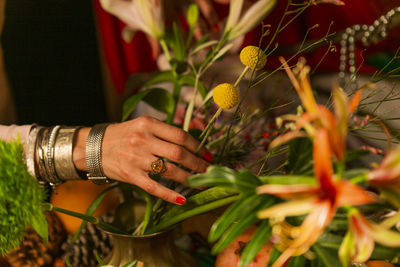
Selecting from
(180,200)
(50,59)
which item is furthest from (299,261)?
(50,59)

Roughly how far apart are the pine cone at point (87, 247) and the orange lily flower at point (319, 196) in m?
0.38

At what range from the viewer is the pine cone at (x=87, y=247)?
54 cm

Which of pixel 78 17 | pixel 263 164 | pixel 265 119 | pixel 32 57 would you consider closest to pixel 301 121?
pixel 263 164

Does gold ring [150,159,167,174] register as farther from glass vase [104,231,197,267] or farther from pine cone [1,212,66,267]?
pine cone [1,212,66,267]

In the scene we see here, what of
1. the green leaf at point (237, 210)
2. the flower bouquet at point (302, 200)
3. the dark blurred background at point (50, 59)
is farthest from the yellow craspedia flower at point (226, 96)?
the dark blurred background at point (50, 59)

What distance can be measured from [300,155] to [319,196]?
0.08 metres

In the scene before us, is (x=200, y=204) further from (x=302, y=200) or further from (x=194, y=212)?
(x=302, y=200)

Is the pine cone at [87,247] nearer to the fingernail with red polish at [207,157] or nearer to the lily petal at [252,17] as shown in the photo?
the fingernail with red polish at [207,157]

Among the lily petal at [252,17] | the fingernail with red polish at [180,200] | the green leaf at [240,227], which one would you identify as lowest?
the fingernail with red polish at [180,200]

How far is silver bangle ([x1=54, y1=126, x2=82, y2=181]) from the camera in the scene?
0.46 metres

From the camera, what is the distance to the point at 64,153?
1.50 feet

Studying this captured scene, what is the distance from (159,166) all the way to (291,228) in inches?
7.1

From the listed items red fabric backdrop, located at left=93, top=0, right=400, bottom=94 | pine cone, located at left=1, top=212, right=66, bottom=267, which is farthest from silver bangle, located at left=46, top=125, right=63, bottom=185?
red fabric backdrop, located at left=93, top=0, right=400, bottom=94

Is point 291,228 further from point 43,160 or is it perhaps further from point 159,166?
point 43,160
